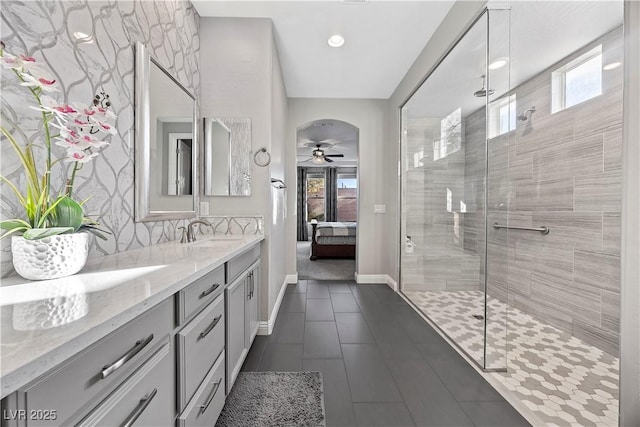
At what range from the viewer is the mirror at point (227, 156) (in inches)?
92.5

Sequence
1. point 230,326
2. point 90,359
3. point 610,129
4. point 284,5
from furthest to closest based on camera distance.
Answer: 1. point 284,5
2. point 610,129
3. point 230,326
4. point 90,359

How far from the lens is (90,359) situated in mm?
549

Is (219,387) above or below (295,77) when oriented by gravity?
below

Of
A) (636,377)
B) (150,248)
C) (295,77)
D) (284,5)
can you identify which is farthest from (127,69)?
(636,377)

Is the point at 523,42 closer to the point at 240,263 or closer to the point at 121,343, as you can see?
the point at 240,263

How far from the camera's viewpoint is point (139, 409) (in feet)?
2.33

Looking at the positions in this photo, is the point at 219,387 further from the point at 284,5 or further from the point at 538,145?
the point at 538,145

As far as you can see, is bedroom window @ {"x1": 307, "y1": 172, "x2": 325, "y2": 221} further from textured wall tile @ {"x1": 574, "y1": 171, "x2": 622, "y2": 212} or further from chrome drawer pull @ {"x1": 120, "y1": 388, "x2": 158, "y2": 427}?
chrome drawer pull @ {"x1": 120, "y1": 388, "x2": 158, "y2": 427}

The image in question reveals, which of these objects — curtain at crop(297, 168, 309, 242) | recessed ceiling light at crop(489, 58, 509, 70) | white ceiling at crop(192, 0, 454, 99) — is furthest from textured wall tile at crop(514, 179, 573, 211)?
curtain at crop(297, 168, 309, 242)

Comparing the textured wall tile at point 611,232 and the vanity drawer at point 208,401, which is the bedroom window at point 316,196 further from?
the vanity drawer at point 208,401

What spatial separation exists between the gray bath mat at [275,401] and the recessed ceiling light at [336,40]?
291 centimetres

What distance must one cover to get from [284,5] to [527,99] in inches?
103

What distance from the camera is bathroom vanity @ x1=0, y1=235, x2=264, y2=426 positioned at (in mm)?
447

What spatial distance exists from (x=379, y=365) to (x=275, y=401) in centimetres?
78
